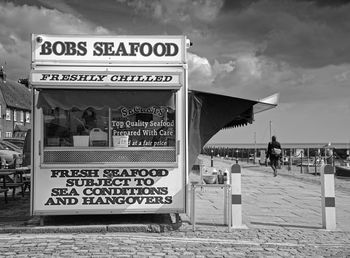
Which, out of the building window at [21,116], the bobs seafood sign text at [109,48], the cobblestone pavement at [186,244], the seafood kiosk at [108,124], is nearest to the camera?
the cobblestone pavement at [186,244]

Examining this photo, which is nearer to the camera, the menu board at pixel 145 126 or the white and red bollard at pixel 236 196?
the white and red bollard at pixel 236 196

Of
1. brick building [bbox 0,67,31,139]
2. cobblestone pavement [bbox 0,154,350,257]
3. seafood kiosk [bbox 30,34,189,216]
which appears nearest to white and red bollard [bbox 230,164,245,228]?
cobblestone pavement [bbox 0,154,350,257]

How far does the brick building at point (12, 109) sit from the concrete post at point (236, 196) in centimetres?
5321

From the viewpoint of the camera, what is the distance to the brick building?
Answer: 59.6 metres

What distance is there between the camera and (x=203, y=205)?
1145 cm

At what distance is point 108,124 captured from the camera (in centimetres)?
880

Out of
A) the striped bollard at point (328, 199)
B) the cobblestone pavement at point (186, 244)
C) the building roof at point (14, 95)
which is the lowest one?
the cobblestone pavement at point (186, 244)

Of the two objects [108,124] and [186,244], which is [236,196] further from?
[108,124]

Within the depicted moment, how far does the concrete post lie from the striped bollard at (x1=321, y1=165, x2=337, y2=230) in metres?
1.59

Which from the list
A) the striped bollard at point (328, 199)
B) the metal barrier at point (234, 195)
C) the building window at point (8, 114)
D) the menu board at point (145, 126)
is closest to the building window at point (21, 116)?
the building window at point (8, 114)

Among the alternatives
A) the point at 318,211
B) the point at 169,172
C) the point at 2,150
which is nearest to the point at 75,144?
the point at 169,172

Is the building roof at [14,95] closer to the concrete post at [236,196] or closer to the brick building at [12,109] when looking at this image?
the brick building at [12,109]

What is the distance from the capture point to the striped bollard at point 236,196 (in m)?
8.52

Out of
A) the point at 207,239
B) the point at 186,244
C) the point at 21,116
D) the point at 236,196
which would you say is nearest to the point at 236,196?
the point at 236,196
